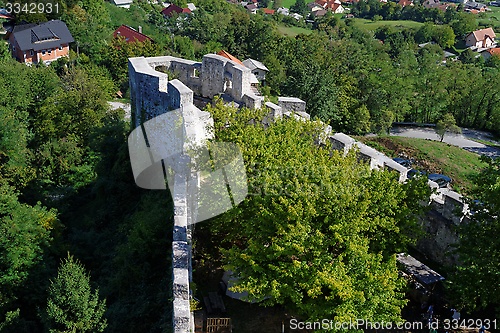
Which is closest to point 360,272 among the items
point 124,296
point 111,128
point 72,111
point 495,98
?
→ point 124,296

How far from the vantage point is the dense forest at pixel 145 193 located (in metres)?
13.5

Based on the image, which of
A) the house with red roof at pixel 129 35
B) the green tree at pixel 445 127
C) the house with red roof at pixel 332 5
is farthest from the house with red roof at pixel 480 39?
the house with red roof at pixel 129 35

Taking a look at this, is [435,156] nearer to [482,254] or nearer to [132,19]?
[482,254]

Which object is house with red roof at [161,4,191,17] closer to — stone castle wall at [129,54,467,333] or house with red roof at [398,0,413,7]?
stone castle wall at [129,54,467,333]

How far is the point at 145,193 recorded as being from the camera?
2202cm

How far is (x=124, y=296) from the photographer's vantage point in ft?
55.9

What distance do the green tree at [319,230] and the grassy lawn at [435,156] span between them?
47.5 feet

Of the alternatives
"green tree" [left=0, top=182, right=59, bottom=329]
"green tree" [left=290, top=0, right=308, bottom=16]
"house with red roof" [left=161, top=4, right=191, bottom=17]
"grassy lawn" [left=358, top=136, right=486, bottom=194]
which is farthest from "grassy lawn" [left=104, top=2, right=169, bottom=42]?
"green tree" [left=290, top=0, right=308, bottom=16]

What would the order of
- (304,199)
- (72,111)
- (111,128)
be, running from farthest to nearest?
(72,111), (111,128), (304,199)

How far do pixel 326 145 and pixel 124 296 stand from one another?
8.10m

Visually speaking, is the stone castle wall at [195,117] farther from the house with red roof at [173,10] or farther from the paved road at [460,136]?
the house with red roof at [173,10]

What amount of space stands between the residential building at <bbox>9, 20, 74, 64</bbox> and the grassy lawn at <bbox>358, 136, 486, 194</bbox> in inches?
1233

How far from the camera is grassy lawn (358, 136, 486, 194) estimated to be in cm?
2916

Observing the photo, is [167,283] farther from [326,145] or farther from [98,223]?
[98,223]
